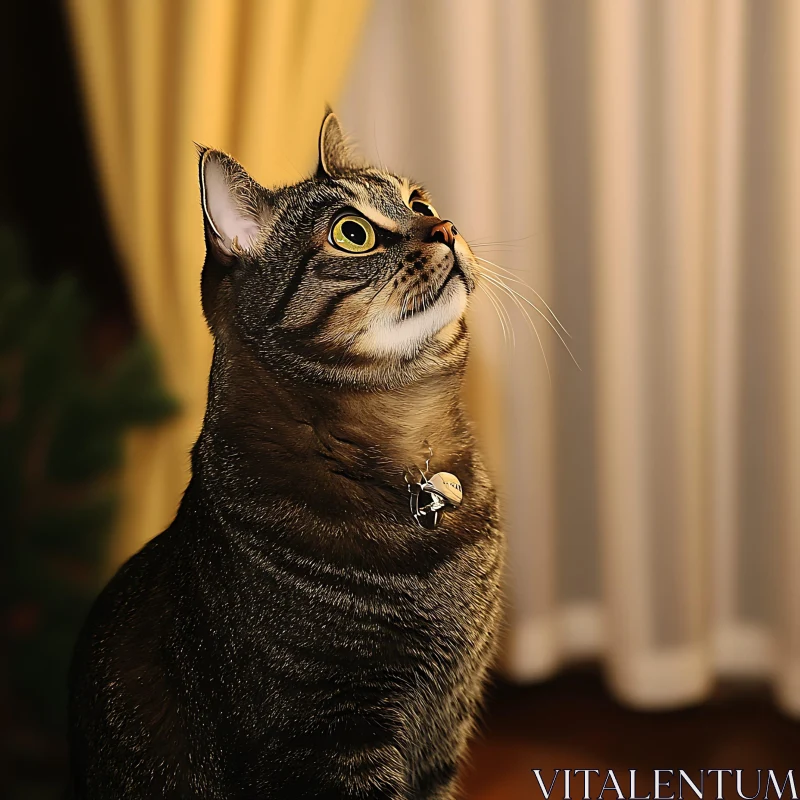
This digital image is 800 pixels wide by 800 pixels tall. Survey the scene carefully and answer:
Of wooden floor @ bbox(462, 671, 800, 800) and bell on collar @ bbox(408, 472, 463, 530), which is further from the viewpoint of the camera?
wooden floor @ bbox(462, 671, 800, 800)

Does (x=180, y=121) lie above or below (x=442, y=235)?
above

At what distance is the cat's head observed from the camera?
685 mm

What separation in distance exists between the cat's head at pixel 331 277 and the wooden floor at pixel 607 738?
73 cm

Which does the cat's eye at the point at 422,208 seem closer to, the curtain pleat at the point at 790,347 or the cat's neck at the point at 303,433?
the cat's neck at the point at 303,433

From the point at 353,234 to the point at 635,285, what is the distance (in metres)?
0.70

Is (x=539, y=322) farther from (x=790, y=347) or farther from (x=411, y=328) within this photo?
(x=411, y=328)

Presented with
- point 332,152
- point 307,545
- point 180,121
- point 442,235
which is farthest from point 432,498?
point 180,121

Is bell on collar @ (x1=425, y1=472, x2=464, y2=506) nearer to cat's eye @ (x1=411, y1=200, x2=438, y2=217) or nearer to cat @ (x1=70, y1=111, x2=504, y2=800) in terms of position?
cat @ (x1=70, y1=111, x2=504, y2=800)

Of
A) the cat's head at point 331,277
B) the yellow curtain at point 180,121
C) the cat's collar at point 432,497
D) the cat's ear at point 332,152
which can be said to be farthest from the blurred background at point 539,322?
the cat's collar at point 432,497

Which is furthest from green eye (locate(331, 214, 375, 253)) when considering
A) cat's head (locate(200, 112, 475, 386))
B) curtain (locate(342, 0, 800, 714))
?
curtain (locate(342, 0, 800, 714))

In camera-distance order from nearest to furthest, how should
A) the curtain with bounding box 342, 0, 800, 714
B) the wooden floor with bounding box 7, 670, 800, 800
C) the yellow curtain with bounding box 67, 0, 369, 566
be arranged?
the yellow curtain with bounding box 67, 0, 369, 566 → the wooden floor with bounding box 7, 670, 800, 800 → the curtain with bounding box 342, 0, 800, 714

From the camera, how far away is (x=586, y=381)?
1392 mm

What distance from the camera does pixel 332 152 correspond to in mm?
783

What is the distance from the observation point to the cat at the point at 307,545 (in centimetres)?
68
